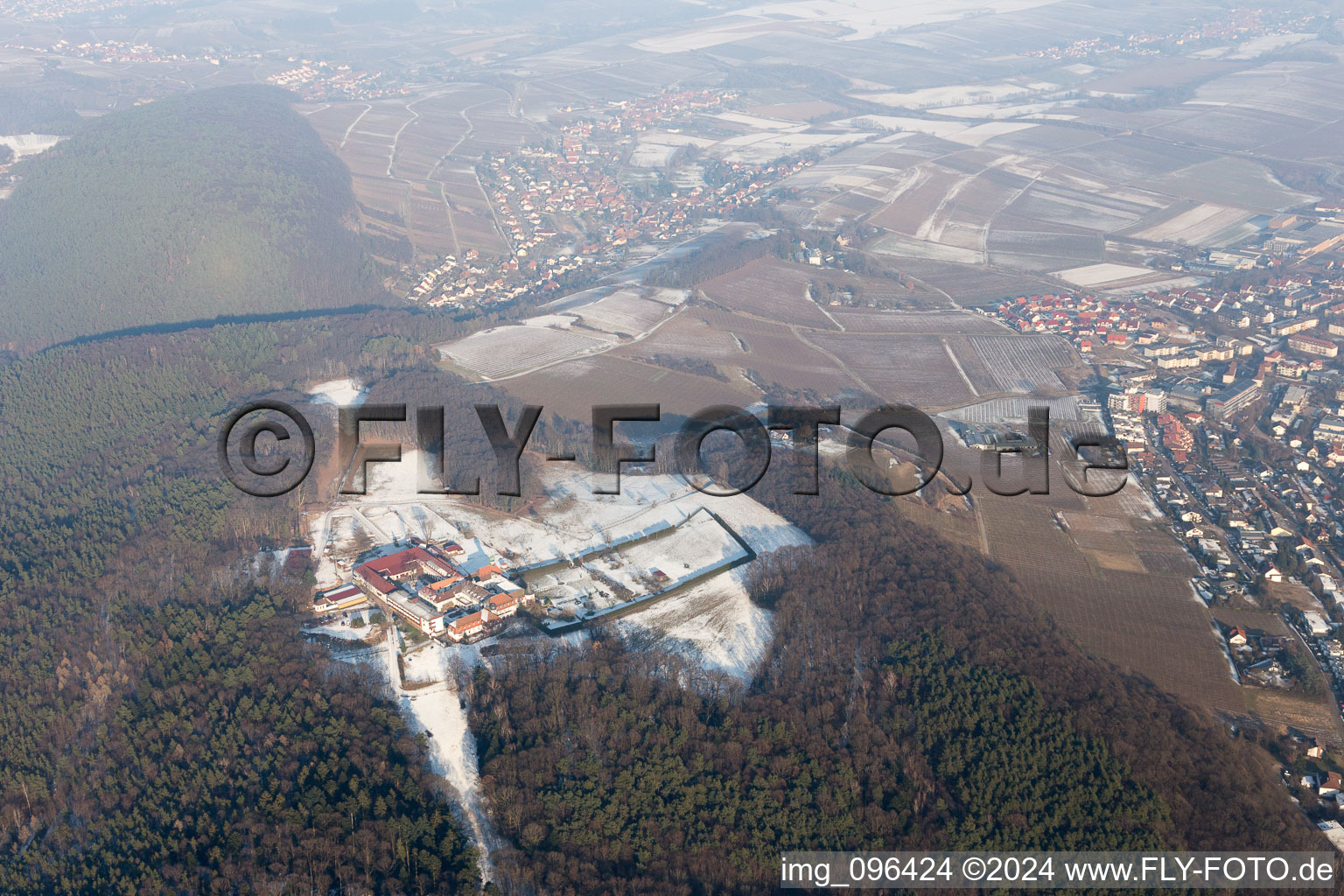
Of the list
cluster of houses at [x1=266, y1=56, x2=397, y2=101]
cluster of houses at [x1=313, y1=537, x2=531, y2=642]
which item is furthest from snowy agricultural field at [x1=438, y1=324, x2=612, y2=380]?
cluster of houses at [x1=266, y1=56, x2=397, y2=101]

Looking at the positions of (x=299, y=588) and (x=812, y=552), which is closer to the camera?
(x=299, y=588)

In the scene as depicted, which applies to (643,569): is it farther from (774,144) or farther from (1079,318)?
(774,144)

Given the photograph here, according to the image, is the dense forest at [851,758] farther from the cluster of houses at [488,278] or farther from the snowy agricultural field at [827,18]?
the snowy agricultural field at [827,18]

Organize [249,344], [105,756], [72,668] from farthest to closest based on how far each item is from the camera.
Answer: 1. [249,344]
2. [72,668]
3. [105,756]

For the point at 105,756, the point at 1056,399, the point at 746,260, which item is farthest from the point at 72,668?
the point at 746,260

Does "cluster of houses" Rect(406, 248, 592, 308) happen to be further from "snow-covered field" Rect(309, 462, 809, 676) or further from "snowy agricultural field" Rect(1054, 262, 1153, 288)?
"snowy agricultural field" Rect(1054, 262, 1153, 288)

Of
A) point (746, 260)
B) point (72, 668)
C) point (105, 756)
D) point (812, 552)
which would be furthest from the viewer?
point (746, 260)

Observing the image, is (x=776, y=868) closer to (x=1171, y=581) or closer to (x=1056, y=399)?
(x=1171, y=581)

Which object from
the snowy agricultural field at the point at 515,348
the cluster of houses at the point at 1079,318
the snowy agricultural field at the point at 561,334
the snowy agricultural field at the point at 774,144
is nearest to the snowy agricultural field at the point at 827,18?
the snowy agricultural field at the point at 774,144
